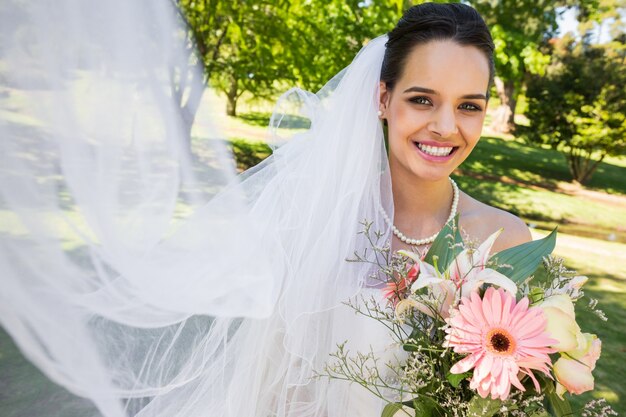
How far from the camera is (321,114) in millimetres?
2492

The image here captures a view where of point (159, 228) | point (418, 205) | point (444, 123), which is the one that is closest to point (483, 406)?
point (159, 228)

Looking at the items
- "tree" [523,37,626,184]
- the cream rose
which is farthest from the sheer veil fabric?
"tree" [523,37,626,184]

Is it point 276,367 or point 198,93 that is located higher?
point 198,93

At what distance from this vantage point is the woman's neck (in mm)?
2635

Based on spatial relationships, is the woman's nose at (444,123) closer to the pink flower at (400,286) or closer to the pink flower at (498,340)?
the pink flower at (400,286)

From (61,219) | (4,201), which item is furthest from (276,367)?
(4,201)

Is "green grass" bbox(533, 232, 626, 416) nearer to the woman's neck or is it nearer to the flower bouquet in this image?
the woman's neck

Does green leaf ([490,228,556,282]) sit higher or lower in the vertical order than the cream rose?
higher

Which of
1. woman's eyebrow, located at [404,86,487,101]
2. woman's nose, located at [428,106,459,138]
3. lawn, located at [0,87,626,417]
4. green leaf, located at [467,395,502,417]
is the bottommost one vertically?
lawn, located at [0,87,626,417]

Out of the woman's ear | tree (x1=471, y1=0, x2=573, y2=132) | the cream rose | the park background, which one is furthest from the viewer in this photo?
tree (x1=471, y1=0, x2=573, y2=132)

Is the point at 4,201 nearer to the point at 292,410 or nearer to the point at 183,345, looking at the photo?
the point at 183,345

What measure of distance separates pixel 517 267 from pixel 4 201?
129 centimetres

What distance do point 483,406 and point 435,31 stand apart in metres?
1.49

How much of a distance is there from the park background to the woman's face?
53 centimetres
